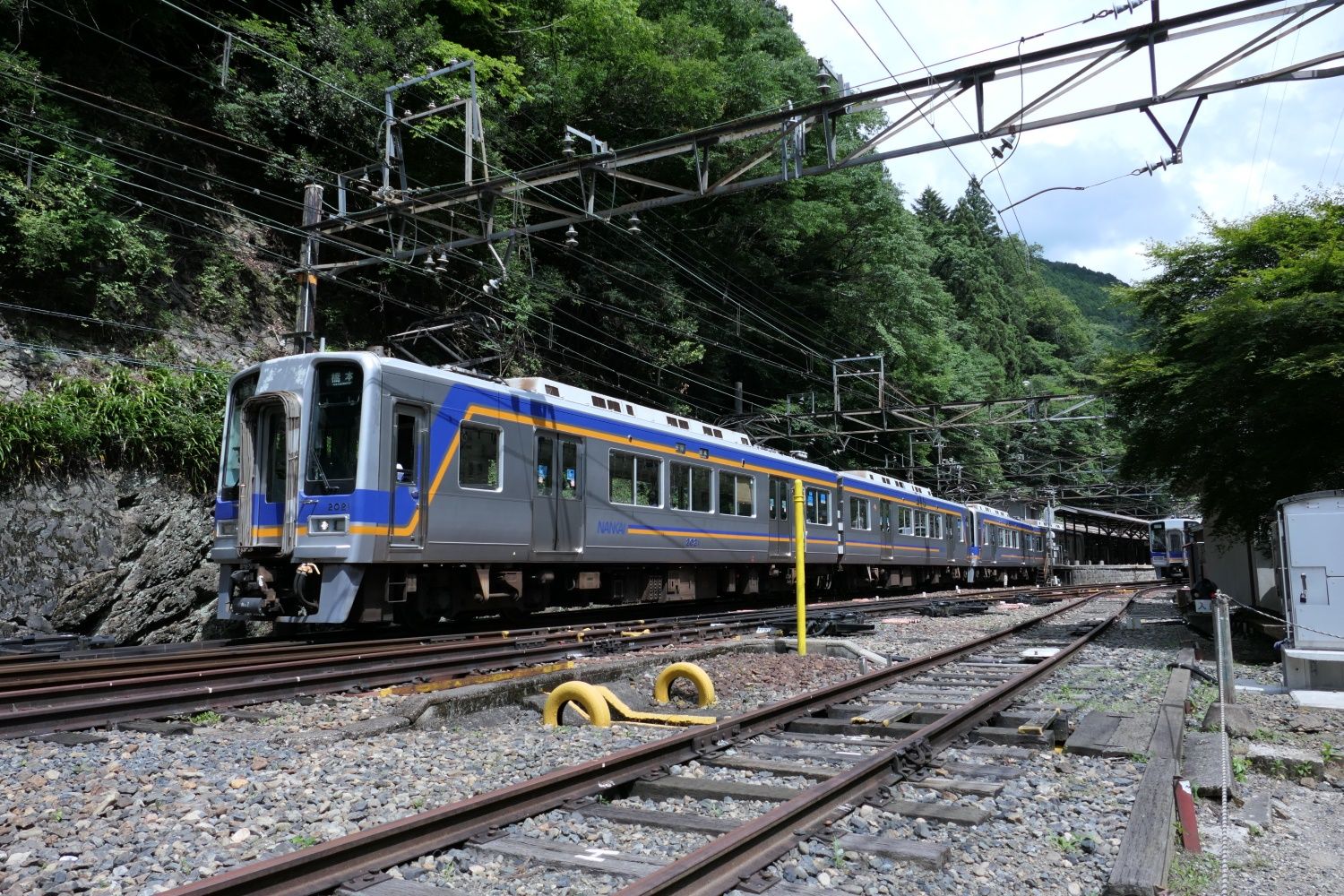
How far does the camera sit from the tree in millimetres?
11078

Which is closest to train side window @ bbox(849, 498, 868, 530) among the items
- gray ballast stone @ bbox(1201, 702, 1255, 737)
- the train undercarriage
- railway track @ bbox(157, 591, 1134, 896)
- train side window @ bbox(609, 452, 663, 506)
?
the train undercarriage

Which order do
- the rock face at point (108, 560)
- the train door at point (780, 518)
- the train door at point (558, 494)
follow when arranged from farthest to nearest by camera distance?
the train door at point (780, 518) < the train door at point (558, 494) < the rock face at point (108, 560)

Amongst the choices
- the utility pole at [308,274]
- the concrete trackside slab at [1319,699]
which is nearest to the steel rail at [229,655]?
the utility pole at [308,274]

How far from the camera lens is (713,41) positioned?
26703mm

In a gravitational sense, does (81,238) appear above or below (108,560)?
above

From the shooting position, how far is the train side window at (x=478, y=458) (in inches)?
443

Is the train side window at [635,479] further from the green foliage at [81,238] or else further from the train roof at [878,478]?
the green foliage at [81,238]

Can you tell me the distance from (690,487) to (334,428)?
6903mm

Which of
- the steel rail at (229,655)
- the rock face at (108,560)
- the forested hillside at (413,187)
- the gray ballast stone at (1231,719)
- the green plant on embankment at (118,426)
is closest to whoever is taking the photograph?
the gray ballast stone at (1231,719)

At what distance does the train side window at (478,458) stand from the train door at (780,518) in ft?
26.3

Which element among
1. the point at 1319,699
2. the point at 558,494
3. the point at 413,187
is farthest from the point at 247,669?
the point at 413,187

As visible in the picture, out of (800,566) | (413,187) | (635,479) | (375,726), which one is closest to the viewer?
(375,726)

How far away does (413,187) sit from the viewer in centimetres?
2152

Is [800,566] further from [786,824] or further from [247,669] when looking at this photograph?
[786,824]
